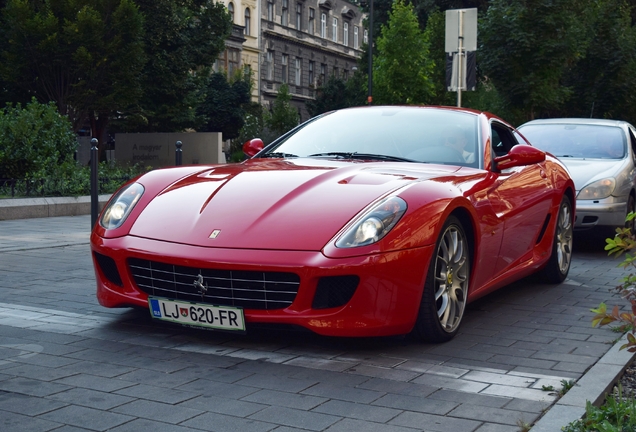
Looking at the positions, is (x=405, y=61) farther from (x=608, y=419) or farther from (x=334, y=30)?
(x=334, y=30)

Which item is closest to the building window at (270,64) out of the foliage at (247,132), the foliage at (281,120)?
the foliage at (281,120)

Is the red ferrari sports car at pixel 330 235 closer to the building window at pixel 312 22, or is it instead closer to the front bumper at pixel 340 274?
the front bumper at pixel 340 274

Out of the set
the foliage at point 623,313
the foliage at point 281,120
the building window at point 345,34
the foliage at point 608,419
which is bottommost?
the foliage at point 608,419

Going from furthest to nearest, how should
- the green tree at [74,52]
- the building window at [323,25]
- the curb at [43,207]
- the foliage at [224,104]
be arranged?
the building window at [323,25] < the foliage at [224,104] < the green tree at [74,52] < the curb at [43,207]

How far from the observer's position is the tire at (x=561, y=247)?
24.2 ft

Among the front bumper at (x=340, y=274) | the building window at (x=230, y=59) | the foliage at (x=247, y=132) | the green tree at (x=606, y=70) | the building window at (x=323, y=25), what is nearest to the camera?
the front bumper at (x=340, y=274)

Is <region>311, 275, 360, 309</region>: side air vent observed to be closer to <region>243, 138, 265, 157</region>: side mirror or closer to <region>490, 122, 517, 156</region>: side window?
<region>243, 138, 265, 157</region>: side mirror

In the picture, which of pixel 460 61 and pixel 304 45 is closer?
pixel 460 61

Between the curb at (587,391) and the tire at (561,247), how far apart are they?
2.46m

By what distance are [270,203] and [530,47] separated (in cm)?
1890

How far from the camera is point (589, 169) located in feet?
34.1

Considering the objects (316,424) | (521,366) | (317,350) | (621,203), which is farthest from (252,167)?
(621,203)

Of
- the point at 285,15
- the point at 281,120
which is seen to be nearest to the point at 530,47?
the point at 281,120

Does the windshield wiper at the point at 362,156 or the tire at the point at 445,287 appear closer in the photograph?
the tire at the point at 445,287
